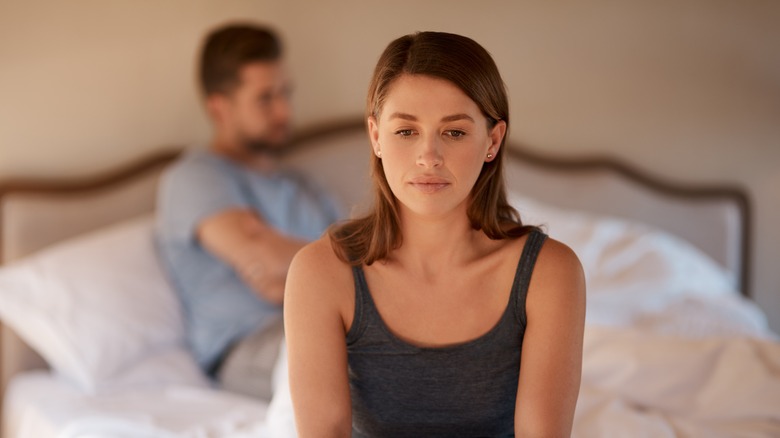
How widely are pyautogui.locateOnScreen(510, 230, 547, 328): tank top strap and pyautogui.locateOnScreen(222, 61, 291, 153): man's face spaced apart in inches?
49.7

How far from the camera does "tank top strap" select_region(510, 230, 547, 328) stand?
1385 mm

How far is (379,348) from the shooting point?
4.61ft

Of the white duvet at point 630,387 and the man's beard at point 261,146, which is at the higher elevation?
the man's beard at point 261,146

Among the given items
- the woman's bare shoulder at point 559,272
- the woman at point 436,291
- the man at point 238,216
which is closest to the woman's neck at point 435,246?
the woman at point 436,291

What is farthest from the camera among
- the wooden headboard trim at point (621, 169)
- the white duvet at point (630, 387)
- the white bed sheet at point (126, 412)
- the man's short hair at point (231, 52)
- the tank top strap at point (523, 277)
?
the wooden headboard trim at point (621, 169)

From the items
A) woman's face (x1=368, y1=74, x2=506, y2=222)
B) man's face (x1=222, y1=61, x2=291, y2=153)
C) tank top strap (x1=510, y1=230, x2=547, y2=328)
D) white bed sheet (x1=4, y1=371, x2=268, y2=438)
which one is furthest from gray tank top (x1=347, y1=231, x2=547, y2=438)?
man's face (x1=222, y1=61, x2=291, y2=153)

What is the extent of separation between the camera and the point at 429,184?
4.28 feet

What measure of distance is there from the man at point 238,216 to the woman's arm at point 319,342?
30.6 inches

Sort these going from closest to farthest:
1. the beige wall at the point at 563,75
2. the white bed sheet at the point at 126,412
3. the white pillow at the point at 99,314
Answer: the white bed sheet at the point at 126,412 < the white pillow at the point at 99,314 < the beige wall at the point at 563,75

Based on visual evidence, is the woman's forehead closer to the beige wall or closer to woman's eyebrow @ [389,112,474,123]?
woman's eyebrow @ [389,112,474,123]

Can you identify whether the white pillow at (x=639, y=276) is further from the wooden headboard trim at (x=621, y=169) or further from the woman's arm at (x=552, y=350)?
the woman's arm at (x=552, y=350)

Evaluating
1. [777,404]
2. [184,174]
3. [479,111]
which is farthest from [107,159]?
[777,404]

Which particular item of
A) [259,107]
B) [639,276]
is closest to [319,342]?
[259,107]

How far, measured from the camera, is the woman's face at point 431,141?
128 centimetres
